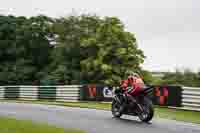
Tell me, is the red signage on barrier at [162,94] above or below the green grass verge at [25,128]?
above

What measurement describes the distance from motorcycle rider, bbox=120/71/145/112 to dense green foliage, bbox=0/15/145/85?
62.6 ft

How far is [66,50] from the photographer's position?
121 feet

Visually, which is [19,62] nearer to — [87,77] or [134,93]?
[87,77]

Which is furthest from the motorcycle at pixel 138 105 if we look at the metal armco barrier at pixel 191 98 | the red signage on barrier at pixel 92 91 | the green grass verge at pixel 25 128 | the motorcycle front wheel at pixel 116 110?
the red signage on barrier at pixel 92 91

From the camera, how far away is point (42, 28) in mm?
40906

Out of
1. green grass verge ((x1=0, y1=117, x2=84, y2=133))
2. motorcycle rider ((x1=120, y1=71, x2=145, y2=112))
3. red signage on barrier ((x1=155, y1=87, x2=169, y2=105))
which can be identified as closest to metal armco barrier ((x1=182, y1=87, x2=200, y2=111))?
red signage on barrier ((x1=155, y1=87, x2=169, y2=105))

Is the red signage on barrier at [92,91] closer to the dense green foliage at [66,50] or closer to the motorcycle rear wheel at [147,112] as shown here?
the dense green foliage at [66,50]

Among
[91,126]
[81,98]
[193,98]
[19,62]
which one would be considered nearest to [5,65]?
[19,62]

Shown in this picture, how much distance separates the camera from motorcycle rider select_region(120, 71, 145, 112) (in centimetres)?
1088

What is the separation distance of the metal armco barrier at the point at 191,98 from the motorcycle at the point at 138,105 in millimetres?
4146

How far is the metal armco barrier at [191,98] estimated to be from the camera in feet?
47.5

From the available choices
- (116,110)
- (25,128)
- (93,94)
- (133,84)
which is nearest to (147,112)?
(133,84)

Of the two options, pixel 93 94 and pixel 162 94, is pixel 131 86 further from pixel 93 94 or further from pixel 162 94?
pixel 93 94

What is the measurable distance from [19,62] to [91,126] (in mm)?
31172
